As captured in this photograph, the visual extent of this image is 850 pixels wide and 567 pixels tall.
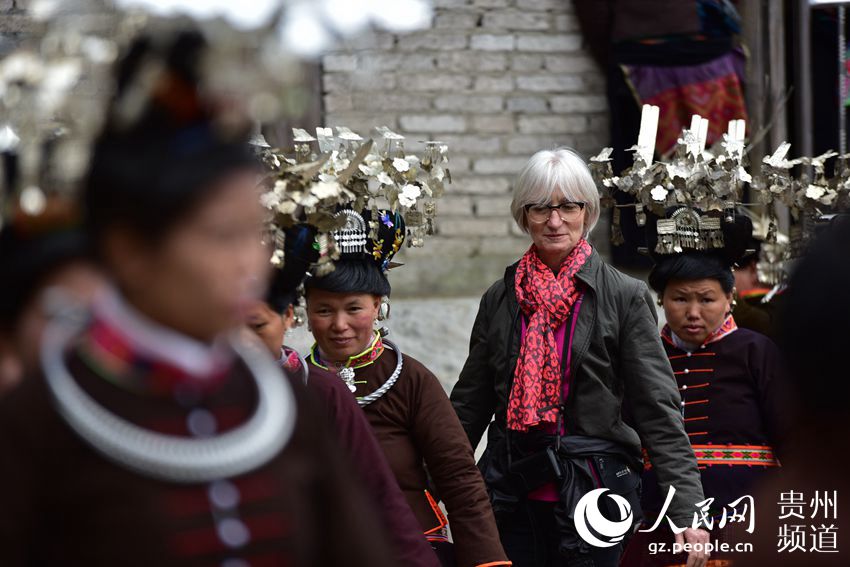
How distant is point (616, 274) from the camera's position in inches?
186

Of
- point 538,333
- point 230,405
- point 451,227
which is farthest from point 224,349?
point 451,227

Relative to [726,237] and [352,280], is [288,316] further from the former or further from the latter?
[726,237]

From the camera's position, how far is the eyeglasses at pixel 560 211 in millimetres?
4781

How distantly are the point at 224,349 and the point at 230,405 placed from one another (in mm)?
78

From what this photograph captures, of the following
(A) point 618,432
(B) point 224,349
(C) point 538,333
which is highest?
(B) point 224,349

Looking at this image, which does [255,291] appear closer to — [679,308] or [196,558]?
[196,558]

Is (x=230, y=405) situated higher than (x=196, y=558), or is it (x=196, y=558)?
(x=230, y=405)

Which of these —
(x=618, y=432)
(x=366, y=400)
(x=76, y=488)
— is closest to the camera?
(x=76, y=488)

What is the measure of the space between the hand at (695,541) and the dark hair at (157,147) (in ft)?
10.6

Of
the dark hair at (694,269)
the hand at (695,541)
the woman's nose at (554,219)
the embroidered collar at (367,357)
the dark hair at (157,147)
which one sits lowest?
the hand at (695,541)

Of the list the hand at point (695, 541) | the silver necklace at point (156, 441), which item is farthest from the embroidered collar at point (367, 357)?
the silver necklace at point (156, 441)

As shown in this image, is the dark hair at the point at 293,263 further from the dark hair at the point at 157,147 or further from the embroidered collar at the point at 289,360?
the dark hair at the point at 157,147

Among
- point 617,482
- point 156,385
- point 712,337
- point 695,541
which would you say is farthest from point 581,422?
point 156,385

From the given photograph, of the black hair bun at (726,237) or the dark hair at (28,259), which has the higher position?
the dark hair at (28,259)
